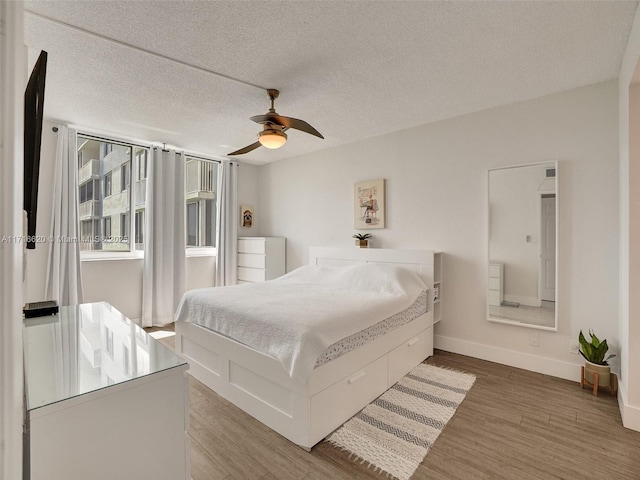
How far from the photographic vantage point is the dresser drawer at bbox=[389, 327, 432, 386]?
265 centimetres

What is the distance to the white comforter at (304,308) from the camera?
1.93 m

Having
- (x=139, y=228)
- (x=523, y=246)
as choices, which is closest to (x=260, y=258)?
(x=139, y=228)

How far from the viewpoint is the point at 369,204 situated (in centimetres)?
405

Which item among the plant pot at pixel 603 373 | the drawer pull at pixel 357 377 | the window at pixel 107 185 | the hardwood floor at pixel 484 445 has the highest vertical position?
the window at pixel 107 185

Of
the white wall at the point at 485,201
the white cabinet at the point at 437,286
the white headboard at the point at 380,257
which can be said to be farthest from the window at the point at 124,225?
the white cabinet at the point at 437,286

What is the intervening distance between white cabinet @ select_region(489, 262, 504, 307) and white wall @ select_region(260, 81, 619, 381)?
0.27 ft

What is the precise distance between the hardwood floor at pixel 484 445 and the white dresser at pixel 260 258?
2.50 m

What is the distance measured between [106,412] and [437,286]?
310 cm

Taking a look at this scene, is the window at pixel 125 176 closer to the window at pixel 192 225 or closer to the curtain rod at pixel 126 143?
the curtain rod at pixel 126 143

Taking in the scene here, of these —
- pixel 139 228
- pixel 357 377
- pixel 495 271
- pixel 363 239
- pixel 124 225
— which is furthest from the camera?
pixel 139 228

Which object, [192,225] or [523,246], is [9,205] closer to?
[523,246]

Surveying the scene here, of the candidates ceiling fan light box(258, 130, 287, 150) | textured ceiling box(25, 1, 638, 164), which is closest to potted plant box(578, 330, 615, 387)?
textured ceiling box(25, 1, 638, 164)

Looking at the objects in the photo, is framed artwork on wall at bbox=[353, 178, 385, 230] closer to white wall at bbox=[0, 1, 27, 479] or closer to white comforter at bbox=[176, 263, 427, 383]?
white comforter at bbox=[176, 263, 427, 383]

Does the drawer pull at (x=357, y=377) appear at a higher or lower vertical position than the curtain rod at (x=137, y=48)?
lower
